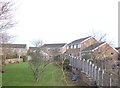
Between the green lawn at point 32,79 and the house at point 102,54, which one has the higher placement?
the house at point 102,54

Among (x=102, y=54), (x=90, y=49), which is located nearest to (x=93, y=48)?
(x=90, y=49)

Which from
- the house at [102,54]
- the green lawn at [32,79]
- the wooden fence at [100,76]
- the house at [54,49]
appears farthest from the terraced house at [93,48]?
the wooden fence at [100,76]

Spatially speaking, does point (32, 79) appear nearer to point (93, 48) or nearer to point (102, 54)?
point (102, 54)

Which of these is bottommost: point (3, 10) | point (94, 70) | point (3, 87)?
point (3, 87)

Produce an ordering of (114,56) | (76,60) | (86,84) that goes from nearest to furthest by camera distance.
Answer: (86,84)
(76,60)
(114,56)

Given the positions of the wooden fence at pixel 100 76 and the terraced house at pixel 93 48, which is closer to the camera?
the wooden fence at pixel 100 76

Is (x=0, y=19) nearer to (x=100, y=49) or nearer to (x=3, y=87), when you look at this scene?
(x=3, y=87)

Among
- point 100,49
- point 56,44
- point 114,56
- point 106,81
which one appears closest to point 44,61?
point 106,81

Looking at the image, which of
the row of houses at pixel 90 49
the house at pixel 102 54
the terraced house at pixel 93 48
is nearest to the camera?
the house at pixel 102 54

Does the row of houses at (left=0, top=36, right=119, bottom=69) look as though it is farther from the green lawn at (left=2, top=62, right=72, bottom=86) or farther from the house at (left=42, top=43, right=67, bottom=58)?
the green lawn at (left=2, top=62, right=72, bottom=86)

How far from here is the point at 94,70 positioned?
15.4 m

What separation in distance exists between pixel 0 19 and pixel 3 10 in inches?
23.7

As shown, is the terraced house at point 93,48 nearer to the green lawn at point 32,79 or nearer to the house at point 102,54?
the house at point 102,54

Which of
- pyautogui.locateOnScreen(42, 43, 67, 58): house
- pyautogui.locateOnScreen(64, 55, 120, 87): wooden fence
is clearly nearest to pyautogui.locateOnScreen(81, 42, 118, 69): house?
pyautogui.locateOnScreen(64, 55, 120, 87): wooden fence
